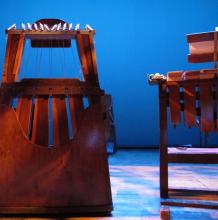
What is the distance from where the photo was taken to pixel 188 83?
2.00 m

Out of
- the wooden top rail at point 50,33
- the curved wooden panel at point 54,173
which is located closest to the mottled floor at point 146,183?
the curved wooden panel at point 54,173

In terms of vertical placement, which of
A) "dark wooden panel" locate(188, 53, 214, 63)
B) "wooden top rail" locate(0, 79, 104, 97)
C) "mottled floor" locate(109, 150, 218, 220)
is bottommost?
"mottled floor" locate(109, 150, 218, 220)

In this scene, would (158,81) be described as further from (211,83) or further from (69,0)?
(69,0)

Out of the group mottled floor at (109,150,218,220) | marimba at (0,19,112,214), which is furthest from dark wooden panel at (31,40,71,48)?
mottled floor at (109,150,218,220)

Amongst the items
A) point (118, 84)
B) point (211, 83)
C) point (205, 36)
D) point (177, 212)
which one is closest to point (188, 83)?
point (211, 83)

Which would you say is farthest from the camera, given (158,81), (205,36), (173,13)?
(173,13)

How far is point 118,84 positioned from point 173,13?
71.3 inches

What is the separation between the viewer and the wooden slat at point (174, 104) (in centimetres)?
203

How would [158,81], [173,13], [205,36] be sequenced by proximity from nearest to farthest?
[205,36]
[158,81]
[173,13]

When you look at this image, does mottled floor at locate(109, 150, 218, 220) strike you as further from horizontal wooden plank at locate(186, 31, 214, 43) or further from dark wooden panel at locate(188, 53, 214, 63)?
horizontal wooden plank at locate(186, 31, 214, 43)

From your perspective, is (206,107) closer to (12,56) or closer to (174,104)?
(174,104)

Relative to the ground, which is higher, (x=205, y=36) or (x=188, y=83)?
(x=205, y=36)

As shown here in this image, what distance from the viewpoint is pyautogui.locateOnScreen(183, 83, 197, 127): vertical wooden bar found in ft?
6.54

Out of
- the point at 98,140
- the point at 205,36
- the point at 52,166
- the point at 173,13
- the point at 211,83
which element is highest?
the point at 173,13
